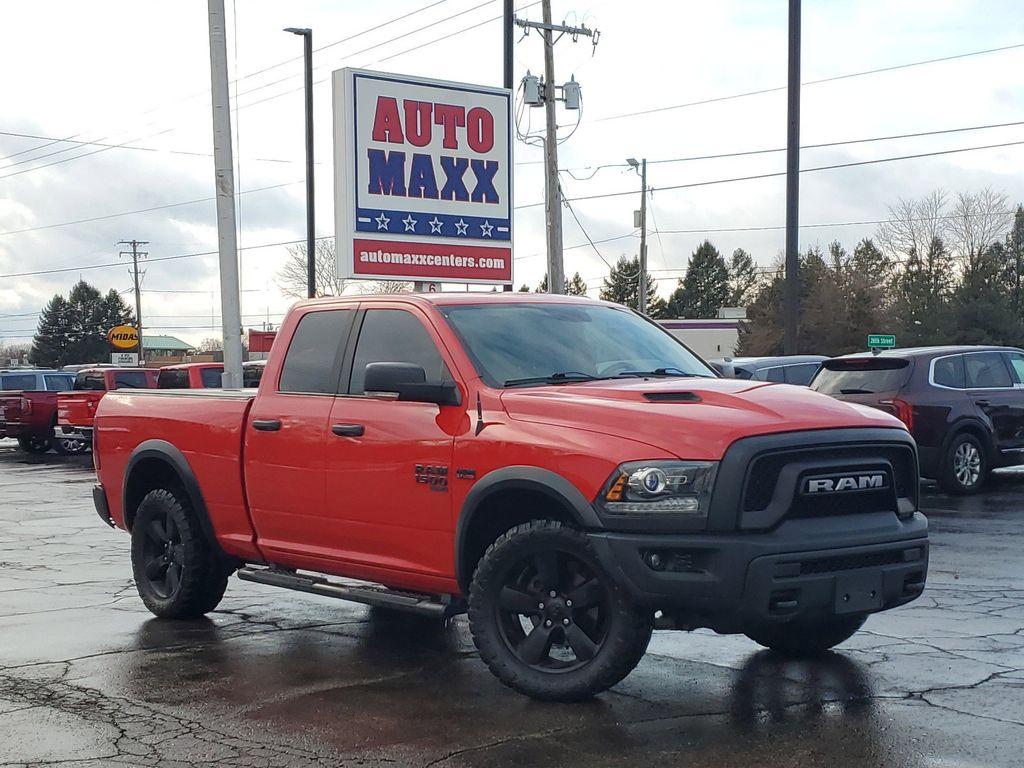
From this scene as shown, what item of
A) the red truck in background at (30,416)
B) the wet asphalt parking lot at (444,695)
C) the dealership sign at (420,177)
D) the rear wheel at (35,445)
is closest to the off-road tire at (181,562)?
the wet asphalt parking lot at (444,695)

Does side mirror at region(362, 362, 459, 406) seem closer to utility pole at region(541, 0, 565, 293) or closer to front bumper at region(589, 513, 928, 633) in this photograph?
front bumper at region(589, 513, 928, 633)

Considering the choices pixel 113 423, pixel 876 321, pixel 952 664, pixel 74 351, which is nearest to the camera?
pixel 952 664

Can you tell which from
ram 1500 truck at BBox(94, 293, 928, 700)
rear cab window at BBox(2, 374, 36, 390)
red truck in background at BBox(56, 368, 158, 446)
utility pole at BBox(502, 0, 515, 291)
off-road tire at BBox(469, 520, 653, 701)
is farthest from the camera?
rear cab window at BBox(2, 374, 36, 390)

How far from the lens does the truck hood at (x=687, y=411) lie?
5.49 metres

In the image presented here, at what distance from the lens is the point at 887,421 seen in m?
6.00

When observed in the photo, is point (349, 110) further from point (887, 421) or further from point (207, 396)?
point (887, 421)

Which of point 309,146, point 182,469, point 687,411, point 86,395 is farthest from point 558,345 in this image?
point 309,146

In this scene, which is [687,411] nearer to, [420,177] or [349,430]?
[349,430]

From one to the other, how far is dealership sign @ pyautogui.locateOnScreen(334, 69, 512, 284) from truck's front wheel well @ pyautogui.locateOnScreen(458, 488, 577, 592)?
12.4 metres

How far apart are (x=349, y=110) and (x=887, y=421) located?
13455 millimetres

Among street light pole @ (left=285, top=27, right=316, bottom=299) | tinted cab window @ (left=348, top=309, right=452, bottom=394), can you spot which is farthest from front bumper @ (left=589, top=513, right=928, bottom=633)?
street light pole @ (left=285, top=27, right=316, bottom=299)

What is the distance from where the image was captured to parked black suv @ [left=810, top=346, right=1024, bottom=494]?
47.8ft

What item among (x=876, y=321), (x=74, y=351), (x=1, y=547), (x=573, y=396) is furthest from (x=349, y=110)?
(x=74, y=351)

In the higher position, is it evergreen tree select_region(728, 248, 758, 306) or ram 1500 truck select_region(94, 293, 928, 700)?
evergreen tree select_region(728, 248, 758, 306)
